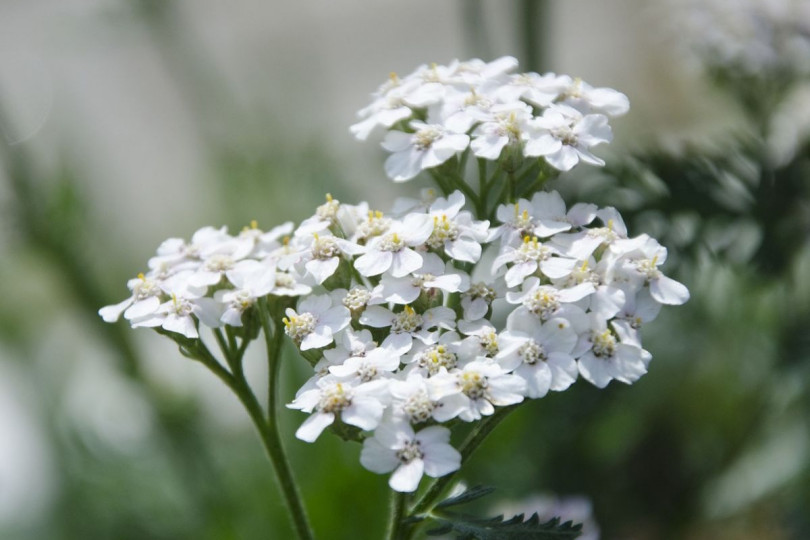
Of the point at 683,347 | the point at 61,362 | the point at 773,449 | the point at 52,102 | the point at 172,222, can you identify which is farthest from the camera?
the point at 172,222

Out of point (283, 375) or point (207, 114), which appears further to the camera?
point (207, 114)

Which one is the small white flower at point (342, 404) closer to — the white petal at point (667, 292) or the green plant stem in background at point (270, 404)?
the green plant stem in background at point (270, 404)

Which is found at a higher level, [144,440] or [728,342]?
[144,440]

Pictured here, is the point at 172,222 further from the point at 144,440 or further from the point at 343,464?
the point at 343,464

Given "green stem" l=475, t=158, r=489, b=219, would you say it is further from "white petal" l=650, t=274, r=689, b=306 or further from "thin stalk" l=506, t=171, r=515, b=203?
"white petal" l=650, t=274, r=689, b=306

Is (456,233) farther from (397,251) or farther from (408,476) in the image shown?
(408,476)

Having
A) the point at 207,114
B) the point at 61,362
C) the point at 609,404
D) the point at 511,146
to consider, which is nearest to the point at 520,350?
the point at 511,146

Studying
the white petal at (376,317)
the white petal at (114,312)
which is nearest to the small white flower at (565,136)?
the white petal at (376,317)

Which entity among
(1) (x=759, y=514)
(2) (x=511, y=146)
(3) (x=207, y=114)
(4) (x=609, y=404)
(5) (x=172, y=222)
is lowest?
(1) (x=759, y=514)
